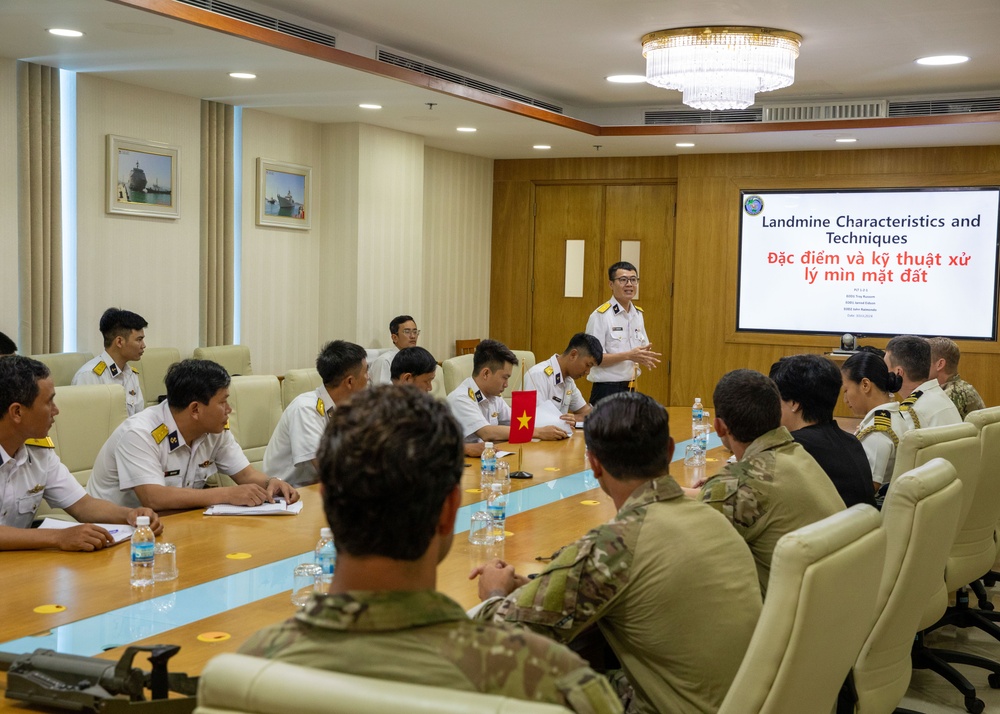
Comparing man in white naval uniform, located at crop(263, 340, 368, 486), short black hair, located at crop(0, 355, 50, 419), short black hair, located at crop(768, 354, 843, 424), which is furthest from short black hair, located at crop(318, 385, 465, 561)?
man in white naval uniform, located at crop(263, 340, 368, 486)

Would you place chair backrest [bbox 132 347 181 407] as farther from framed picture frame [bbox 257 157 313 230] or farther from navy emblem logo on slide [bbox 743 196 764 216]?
navy emblem logo on slide [bbox 743 196 764 216]

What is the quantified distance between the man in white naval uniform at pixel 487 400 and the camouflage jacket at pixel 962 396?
6.18ft

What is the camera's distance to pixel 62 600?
2.46 meters

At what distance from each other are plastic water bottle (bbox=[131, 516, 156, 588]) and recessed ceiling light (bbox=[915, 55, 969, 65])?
570 cm

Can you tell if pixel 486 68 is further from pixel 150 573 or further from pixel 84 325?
pixel 150 573

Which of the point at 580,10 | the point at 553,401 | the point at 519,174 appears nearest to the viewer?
the point at 580,10

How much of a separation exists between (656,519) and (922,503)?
0.93 metres

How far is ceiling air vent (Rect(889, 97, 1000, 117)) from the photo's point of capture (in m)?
7.41

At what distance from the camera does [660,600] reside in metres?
1.98

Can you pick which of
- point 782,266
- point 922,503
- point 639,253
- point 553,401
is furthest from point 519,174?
point 922,503

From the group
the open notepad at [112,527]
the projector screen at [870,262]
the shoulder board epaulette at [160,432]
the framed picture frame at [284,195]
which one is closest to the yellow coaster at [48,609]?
the open notepad at [112,527]

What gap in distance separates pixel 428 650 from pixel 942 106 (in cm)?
753

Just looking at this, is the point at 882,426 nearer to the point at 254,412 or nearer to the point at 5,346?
the point at 254,412

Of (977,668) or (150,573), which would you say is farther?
(977,668)
